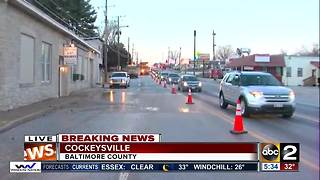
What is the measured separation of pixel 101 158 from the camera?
189 inches

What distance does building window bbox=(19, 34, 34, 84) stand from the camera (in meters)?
21.9

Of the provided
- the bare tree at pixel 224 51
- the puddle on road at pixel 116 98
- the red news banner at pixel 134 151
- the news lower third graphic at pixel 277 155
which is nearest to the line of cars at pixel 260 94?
the puddle on road at pixel 116 98

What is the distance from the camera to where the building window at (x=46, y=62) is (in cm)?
2680

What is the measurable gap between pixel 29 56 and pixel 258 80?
1085 centimetres

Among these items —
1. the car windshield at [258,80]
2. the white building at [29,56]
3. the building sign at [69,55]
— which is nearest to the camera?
the white building at [29,56]

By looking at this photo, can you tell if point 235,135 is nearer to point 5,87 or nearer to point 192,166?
point 192,166

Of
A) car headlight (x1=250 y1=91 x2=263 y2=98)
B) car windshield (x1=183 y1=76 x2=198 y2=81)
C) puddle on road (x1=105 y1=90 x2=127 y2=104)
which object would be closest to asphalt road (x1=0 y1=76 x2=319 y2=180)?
car headlight (x1=250 y1=91 x2=263 y2=98)

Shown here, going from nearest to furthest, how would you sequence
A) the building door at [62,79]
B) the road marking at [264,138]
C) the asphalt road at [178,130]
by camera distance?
the asphalt road at [178,130]
the road marking at [264,138]
the building door at [62,79]

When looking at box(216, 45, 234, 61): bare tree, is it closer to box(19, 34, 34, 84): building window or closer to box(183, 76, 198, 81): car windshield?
box(183, 76, 198, 81): car windshield

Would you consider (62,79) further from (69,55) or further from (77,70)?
(77,70)

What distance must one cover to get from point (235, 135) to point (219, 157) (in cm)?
828

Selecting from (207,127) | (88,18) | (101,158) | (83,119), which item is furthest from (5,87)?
(88,18)

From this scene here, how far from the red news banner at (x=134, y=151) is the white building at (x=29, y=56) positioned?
14.8m

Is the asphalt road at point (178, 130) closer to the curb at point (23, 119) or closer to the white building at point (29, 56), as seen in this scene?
the curb at point (23, 119)
